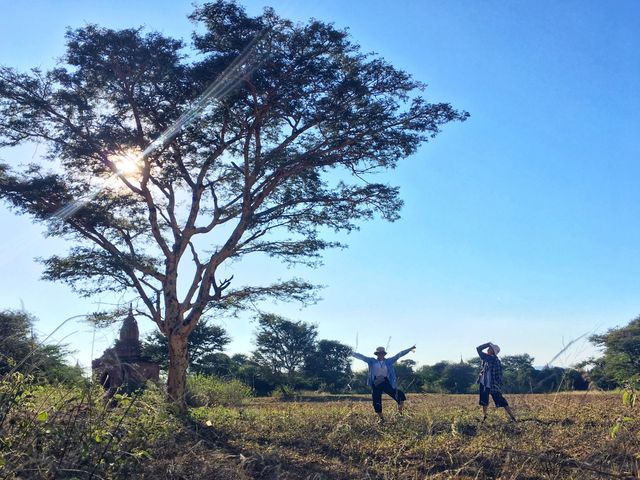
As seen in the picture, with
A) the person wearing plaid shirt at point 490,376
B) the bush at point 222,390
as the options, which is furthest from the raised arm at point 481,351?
the bush at point 222,390

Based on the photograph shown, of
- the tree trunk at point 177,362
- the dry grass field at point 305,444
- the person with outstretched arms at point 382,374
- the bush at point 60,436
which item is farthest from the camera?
the tree trunk at point 177,362

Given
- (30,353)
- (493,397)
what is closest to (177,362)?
(493,397)

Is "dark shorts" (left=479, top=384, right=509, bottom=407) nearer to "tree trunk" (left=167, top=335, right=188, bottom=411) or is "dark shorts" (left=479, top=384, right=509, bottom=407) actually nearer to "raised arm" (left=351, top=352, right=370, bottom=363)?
"raised arm" (left=351, top=352, right=370, bottom=363)

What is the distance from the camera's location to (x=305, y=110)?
13414 millimetres

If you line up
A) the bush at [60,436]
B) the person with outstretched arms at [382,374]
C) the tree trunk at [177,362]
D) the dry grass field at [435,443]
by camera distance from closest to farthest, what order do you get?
1. the bush at [60,436]
2. the dry grass field at [435,443]
3. the person with outstretched arms at [382,374]
4. the tree trunk at [177,362]

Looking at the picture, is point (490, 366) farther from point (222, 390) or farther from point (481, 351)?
A: point (222, 390)

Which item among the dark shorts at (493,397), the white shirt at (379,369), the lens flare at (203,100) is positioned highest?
the lens flare at (203,100)

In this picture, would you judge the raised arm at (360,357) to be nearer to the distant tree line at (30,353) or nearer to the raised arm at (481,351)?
the raised arm at (481,351)

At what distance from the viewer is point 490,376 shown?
382 inches

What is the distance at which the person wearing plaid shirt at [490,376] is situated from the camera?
30.6 feet

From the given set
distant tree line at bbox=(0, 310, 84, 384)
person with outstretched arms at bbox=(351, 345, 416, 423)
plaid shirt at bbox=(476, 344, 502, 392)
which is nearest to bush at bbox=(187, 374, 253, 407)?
person with outstretched arms at bbox=(351, 345, 416, 423)

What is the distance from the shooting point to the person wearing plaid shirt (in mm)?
9312

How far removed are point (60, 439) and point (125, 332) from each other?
1331cm

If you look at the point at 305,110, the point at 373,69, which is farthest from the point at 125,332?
the point at 373,69
